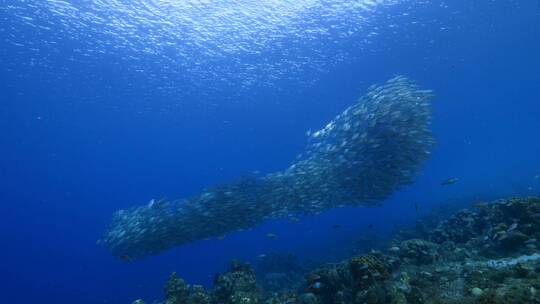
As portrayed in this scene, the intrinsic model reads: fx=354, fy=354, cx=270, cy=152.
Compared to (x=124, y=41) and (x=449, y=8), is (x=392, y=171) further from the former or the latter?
(x=124, y=41)

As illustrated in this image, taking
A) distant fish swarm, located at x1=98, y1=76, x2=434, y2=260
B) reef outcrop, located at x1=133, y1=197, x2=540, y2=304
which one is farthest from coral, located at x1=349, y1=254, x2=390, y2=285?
distant fish swarm, located at x1=98, y1=76, x2=434, y2=260

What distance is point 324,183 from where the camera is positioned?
1870 cm

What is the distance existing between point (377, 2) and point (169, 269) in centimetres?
4214

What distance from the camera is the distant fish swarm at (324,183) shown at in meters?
17.0

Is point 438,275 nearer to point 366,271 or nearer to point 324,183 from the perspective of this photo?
point 366,271

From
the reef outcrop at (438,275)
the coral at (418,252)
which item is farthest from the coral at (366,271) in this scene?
the coral at (418,252)

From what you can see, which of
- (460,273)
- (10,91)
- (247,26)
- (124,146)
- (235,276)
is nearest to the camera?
(460,273)

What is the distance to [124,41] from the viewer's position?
3145cm

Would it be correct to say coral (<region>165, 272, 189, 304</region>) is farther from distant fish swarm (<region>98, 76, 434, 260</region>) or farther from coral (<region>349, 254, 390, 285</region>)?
distant fish swarm (<region>98, 76, 434, 260</region>)

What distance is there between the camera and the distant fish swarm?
17.0 meters

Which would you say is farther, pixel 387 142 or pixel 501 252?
pixel 387 142

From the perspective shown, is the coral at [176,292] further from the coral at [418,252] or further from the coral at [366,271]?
the coral at [418,252]

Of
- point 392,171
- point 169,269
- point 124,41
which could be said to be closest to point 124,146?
point 169,269

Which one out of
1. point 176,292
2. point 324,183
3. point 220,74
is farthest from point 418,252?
point 220,74
